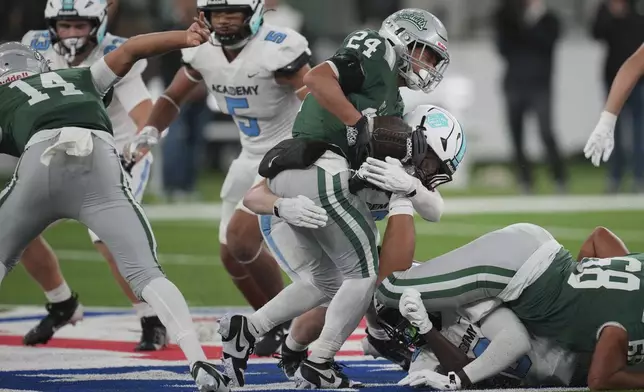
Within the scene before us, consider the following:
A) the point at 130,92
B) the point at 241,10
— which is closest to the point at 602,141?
the point at 241,10

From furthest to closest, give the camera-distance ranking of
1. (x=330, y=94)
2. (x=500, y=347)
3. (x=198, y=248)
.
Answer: (x=198, y=248) → (x=330, y=94) → (x=500, y=347)

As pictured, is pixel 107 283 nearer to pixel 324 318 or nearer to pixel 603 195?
pixel 324 318

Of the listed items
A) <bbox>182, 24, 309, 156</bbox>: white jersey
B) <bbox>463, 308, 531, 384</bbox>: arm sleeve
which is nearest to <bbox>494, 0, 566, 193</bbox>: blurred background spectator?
<bbox>182, 24, 309, 156</bbox>: white jersey

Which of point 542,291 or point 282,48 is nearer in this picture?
point 542,291

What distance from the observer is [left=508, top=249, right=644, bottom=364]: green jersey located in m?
5.07

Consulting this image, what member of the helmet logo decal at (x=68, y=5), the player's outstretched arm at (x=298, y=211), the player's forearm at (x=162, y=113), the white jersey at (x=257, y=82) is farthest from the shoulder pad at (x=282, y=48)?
the player's outstretched arm at (x=298, y=211)

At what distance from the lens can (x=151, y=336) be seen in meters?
6.65

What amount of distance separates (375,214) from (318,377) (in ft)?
2.94

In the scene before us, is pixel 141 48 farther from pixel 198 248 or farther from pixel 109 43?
pixel 198 248

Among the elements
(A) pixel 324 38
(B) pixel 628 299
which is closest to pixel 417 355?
(B) pixel 628 299

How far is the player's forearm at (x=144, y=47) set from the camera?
539cm

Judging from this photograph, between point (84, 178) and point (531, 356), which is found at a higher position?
point (84, 178)

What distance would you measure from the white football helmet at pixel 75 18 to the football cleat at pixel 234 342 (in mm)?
2206

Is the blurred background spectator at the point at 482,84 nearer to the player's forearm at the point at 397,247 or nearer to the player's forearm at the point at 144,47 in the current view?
the player's forearm at the point at 144,47
